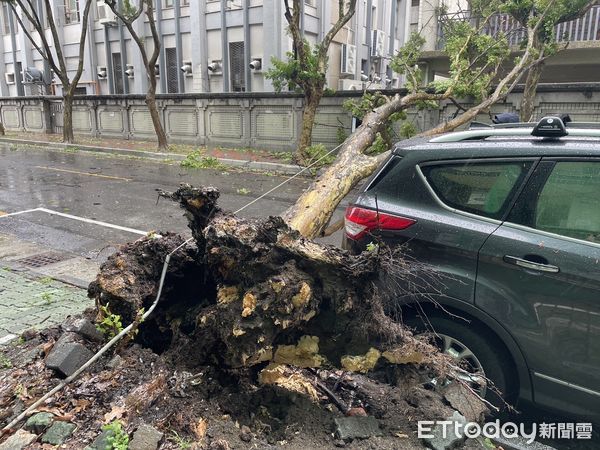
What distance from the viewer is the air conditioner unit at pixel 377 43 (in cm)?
2862

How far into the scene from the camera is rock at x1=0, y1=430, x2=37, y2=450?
2.30 meters

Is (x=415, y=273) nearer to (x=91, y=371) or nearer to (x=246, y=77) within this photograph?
(x=91, y=371)

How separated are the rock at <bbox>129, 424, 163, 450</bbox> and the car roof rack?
8.21 feet

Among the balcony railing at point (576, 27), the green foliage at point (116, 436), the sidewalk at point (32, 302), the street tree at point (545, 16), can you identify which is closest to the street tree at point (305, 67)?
the street tree at point (545, 16)

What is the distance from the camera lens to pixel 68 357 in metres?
2.74

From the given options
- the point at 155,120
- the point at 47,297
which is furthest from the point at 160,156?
the point at 47,297

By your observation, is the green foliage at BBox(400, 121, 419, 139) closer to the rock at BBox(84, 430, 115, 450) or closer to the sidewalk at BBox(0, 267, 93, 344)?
the sidewalk at BBox(0, 267, 93, 344)

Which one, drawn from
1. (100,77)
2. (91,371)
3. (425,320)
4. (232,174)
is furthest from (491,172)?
(100,77)

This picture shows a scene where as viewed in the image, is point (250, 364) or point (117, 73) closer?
point (250, 364)

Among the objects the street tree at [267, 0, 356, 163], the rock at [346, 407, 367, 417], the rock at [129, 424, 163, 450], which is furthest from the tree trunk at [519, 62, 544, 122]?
the rock at [129, 424, 163, 450]

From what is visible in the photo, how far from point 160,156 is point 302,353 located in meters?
15.2

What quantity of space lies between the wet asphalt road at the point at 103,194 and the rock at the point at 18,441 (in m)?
4.49

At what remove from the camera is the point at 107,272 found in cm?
291

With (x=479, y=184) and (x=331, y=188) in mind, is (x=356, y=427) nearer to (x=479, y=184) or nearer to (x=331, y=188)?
(x=479, y=184)
